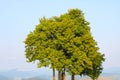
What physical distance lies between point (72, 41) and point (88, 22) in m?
10.2

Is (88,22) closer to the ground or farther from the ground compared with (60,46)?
farther from the ground

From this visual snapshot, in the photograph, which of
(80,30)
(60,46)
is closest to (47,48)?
(60,46)

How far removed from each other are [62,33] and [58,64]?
20.7ft

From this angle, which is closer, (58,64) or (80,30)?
(58,64)

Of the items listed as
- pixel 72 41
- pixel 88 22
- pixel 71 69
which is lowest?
pixel 71 69

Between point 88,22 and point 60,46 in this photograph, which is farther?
point 88,22

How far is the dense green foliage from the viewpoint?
81.2 meters

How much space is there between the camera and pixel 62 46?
81688 mm

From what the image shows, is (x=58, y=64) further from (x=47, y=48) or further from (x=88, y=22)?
(x=88, y=22)

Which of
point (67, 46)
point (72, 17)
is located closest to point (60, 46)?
point (67, 46)

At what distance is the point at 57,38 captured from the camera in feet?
269

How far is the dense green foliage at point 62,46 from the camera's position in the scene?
8119cm

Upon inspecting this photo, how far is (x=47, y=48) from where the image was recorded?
8144cm

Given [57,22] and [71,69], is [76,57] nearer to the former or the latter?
[71,69]
